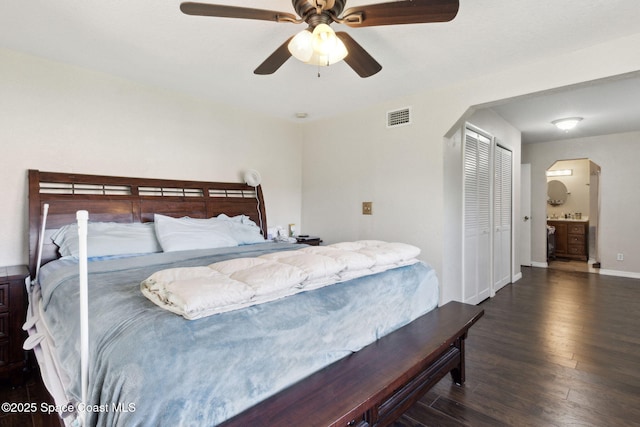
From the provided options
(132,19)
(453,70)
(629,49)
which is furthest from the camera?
(453,70)

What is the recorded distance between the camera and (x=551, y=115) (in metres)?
4.25

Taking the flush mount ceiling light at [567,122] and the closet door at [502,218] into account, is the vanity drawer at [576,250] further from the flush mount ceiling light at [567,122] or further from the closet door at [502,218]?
the flush mount ceiling light at [567,122]

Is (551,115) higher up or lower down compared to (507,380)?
higher up

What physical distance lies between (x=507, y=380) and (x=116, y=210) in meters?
3.44

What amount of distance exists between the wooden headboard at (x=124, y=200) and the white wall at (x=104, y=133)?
0.39 ft

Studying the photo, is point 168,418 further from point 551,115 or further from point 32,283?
point 551,115

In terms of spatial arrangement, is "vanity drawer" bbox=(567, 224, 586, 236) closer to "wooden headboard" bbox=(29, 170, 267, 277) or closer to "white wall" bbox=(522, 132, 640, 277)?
"white wall" bbox=(522, 132, 640, 277)

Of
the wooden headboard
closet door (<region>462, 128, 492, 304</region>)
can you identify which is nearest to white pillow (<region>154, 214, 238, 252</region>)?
the wooden headboard

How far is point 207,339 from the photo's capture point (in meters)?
1.06

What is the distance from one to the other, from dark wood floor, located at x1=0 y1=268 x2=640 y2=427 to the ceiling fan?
7.15 feet

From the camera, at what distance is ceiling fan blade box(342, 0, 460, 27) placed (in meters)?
1.44

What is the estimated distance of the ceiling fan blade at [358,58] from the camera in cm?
176

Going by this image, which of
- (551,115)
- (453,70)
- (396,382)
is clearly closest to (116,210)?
(396,382)

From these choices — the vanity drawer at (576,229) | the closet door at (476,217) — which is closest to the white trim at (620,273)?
the vanity drawer at (576,229)
